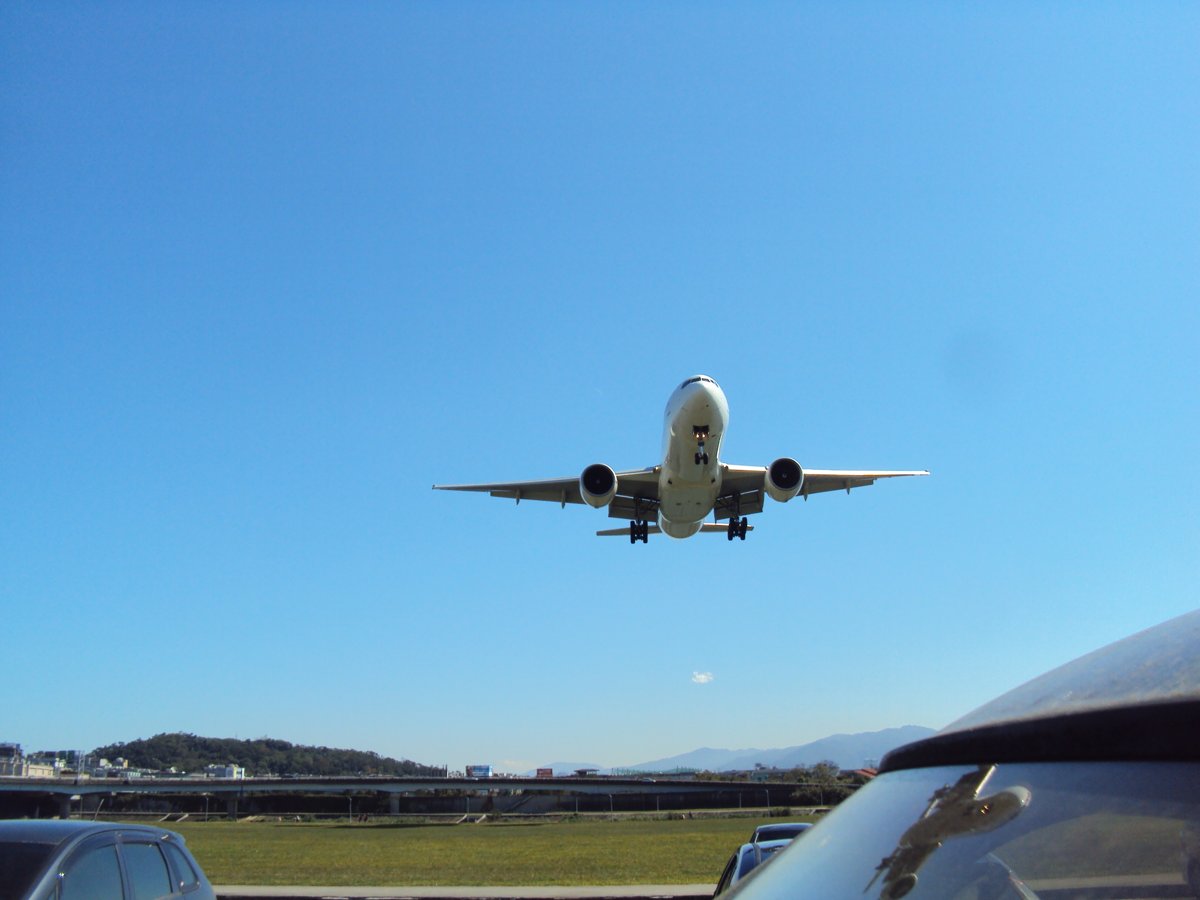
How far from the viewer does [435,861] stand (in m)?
32.3

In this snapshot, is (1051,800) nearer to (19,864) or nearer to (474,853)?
(19,864)

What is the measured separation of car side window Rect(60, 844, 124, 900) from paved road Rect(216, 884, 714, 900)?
11965 millimetres

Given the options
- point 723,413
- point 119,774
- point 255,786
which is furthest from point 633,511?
point 119,774

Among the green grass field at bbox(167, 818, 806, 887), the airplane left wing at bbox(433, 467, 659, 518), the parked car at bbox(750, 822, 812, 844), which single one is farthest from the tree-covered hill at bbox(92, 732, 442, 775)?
the parked car at bbox(750, 822, 812, 844)

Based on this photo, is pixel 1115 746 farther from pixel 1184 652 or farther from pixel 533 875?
pixel 533 875

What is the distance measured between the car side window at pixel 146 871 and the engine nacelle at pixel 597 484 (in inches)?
728

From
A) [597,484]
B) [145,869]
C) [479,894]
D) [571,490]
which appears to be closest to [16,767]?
[571,490]

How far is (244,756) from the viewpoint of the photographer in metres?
159

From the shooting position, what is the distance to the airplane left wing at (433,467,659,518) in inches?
1121

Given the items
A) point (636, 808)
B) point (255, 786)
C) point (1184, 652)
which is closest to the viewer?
point (1184, 652)

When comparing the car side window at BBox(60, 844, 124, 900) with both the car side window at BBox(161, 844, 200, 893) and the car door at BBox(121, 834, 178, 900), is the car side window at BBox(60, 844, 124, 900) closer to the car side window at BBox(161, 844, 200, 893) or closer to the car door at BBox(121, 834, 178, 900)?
the car door at BBox(121, 834, 178, 900)

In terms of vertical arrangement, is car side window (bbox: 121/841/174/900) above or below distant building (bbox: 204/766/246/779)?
above

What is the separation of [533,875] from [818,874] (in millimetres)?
26690

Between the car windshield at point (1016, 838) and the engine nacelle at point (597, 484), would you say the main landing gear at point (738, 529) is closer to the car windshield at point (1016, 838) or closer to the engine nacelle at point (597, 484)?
the engine nacelle at point (597, 484)
